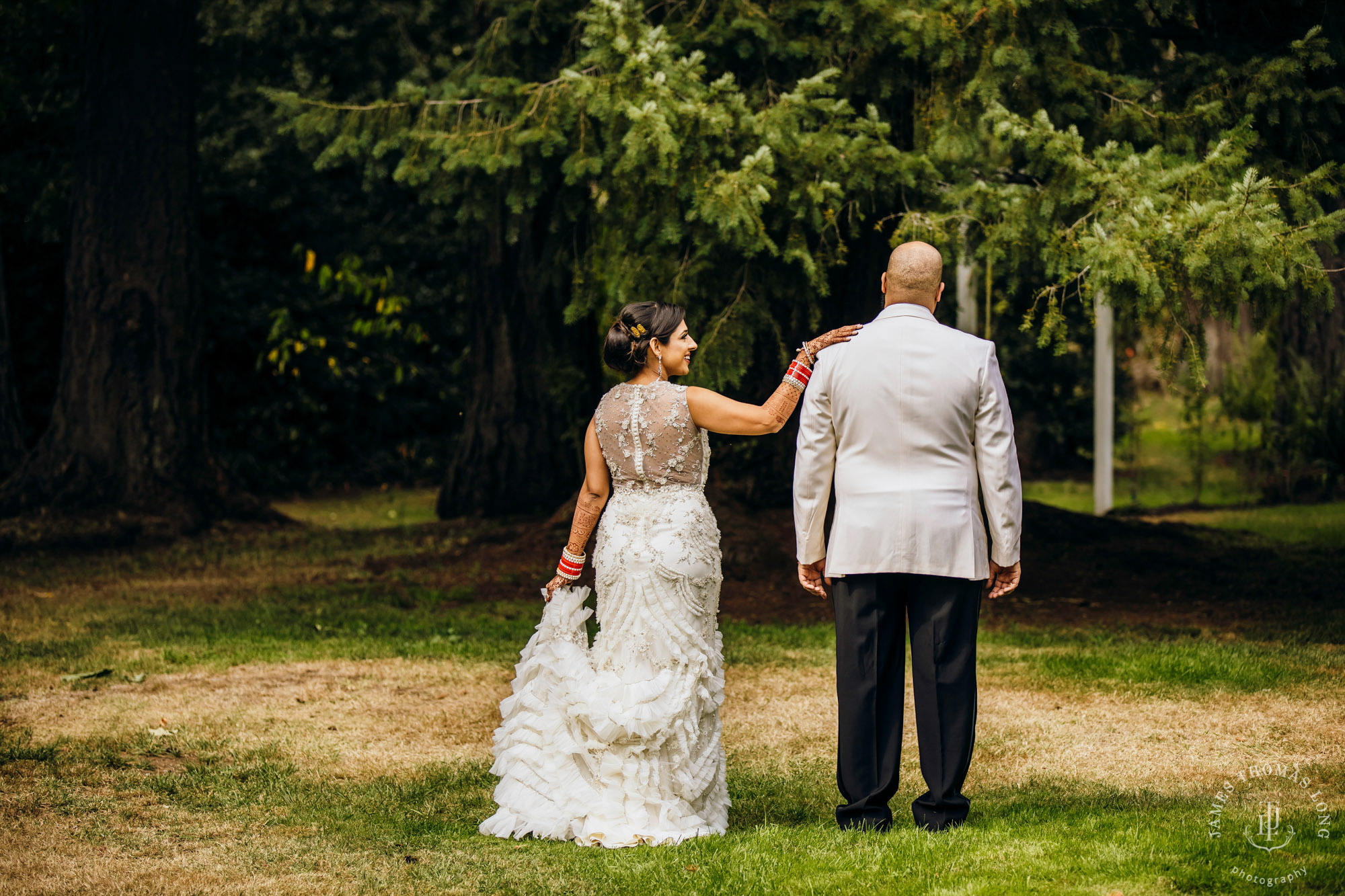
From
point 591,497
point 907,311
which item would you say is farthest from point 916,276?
point 591,497

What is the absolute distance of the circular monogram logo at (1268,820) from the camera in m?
4.12

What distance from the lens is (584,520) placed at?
519 cm

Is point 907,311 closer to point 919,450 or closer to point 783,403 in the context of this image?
point 919,450

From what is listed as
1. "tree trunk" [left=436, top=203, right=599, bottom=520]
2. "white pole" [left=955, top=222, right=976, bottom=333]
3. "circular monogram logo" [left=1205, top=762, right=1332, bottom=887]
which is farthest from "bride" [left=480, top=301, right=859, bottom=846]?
"tree trunk" [left=436, top=203, right=599, bottom=520]

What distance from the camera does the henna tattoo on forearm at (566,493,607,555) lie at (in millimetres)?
5180

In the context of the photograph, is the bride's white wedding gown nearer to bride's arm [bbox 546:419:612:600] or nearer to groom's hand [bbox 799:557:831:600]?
bride's arm [bbox 546:419:612:600]

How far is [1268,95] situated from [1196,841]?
501cm

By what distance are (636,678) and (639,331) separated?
1309 millimetres

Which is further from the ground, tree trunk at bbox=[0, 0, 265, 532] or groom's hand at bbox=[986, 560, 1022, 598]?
tree trunk at bbox=[0, 0, 265, 532]

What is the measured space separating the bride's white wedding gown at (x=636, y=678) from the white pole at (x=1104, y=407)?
9.00 m

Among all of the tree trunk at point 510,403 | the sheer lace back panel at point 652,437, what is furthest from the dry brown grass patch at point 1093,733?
the tree trunk at point 510,403

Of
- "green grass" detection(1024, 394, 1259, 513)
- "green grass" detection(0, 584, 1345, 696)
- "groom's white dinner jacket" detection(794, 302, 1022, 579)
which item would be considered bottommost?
"green grass" detection(0, 584, 1345, 696)

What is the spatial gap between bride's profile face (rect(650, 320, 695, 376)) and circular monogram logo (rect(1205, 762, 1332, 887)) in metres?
2.50

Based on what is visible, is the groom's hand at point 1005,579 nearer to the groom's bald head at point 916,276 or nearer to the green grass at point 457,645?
the groom's bald head at point 916,276
